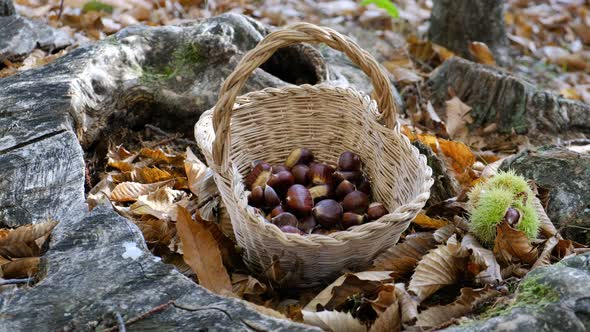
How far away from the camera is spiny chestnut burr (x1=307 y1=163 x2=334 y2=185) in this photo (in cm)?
251

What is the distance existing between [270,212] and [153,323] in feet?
2.74

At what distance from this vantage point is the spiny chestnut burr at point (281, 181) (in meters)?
2.44

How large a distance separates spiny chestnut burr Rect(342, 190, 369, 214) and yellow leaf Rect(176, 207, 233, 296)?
1.81ft

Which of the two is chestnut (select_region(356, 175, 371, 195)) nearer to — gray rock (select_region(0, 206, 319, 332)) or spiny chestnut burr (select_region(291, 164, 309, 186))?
spiny chestnut burr (select_region(291, 164, 309, 186))

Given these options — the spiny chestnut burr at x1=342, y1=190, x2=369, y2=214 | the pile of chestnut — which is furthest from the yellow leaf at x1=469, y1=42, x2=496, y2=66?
the spiny chestnut burr at x1=342, y1=190, x2=369, y2=214

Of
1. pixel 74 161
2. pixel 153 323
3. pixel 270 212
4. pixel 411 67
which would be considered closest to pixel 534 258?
pixel 270 212

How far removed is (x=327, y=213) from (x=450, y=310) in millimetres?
602

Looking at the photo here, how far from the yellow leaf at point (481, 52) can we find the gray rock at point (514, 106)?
2.48 feet

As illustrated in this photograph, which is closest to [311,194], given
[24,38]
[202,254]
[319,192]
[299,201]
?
[319,192]

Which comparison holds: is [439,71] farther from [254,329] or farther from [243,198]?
[254,329]

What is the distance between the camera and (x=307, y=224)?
2.28 metres

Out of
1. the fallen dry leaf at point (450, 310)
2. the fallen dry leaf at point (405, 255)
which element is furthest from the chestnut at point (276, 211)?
the fallen dry leaf at point (450, 310)

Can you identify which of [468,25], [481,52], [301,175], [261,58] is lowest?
[481,52]

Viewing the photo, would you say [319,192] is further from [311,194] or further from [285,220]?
[285,220]
